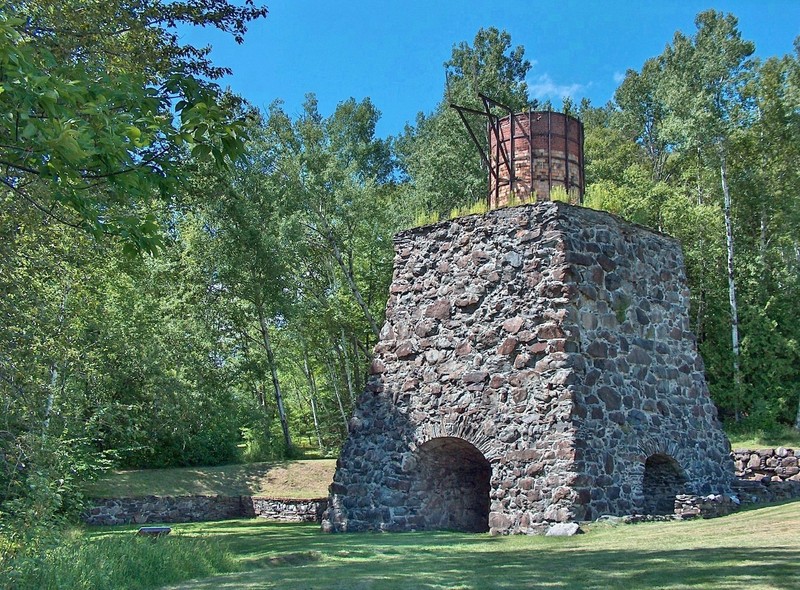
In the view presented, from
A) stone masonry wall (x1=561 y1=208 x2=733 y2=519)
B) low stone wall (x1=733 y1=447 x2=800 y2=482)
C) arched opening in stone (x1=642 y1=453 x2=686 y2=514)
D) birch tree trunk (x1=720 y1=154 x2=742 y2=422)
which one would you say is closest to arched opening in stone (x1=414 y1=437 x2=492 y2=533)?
stone masonry wall (x1=561 y1=208 x2=733 y2=519)

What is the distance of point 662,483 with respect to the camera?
1390cm

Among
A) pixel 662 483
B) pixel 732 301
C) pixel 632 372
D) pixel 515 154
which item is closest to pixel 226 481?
pixel 662 483

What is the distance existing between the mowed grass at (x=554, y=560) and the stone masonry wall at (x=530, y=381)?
1.34 meters

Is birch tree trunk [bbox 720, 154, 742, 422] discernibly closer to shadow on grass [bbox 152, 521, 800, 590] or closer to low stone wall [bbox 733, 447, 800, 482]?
low stone wall [bbox 733, 447, 800, 482]

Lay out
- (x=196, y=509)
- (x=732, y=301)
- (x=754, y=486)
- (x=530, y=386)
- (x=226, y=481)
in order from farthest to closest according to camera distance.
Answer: (x=732, y=301)
(x=226, y=481)
(x=196, y=509)
(x=754, y=486)
(x=530, y=386)

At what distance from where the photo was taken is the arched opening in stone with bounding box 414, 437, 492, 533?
13.9 m

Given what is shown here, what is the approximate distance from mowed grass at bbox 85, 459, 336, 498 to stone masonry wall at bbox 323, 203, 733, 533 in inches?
300

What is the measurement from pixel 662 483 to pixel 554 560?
21.7 feet

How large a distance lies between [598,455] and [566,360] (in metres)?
1.55

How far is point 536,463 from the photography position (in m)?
12.2

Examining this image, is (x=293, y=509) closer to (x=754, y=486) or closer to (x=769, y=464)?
(x=754, y=486)

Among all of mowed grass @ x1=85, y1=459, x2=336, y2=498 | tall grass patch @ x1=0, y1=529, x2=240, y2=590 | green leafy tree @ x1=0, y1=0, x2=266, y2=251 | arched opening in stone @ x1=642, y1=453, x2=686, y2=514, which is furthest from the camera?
mowed grass @ x1=85, y1=459, x2=336, y2=498

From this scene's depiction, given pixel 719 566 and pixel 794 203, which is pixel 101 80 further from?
pixel 794 203

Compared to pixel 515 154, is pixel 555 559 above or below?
below
